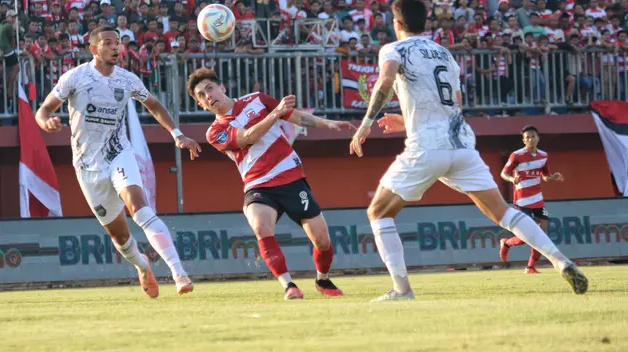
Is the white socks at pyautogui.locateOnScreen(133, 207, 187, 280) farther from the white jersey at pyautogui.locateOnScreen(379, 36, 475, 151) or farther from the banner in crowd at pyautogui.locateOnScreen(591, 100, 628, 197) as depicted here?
the banner in crowd at pyautogui.locateOnScreen(591, 100, 628, 197)

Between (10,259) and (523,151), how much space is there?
8.48 m

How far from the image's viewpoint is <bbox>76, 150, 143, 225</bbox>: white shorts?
10.9 meters

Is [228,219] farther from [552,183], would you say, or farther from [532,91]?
[552,183]

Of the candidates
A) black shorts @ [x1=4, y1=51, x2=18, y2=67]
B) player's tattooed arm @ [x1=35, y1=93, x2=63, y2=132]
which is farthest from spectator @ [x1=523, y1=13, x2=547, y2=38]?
player's tattooed arm @ [x1=35, y1=93, x2=63, y2=132]

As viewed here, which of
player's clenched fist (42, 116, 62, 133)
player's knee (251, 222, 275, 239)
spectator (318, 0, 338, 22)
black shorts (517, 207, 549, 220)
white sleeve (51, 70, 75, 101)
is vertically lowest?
black shorts (517, 207, 549, 220)

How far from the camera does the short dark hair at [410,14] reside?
8883 mm

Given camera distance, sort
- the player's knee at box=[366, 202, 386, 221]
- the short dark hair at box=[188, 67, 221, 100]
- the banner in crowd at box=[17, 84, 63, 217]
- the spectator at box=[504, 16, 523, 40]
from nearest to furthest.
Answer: the player's knee at box=[366, 202, 386, 221] < the short dark hair at box=[188, 67, 221, 100] < the banner in crowd at box=[17, 84, 63, 217] < the spectator at box=[504, 16, 523, 40]

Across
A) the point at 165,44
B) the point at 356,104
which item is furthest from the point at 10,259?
the point at 356,104

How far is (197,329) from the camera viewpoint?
22.8ft

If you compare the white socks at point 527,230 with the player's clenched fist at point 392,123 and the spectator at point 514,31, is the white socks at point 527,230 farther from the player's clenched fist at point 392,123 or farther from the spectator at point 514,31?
the spectator at point 514,31

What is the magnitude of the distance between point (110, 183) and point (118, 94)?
0.86 meters

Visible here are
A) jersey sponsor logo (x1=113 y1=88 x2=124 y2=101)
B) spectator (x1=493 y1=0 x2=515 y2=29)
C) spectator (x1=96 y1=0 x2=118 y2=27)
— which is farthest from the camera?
spectator (x1=493 y1=0 x2=515 y2=29)

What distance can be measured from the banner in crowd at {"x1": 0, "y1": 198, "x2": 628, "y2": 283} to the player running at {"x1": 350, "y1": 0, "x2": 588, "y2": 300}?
10753mm

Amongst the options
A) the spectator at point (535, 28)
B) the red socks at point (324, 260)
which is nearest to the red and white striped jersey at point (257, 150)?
the red socks at point (324, 260)
